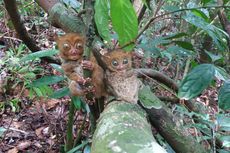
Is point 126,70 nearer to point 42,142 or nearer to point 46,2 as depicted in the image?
point 46,2

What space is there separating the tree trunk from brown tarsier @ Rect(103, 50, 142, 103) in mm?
146

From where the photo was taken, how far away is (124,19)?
79 cm

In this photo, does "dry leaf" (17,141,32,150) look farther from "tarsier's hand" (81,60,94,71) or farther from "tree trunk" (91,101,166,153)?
"tree trunk" (91,101,166,153)

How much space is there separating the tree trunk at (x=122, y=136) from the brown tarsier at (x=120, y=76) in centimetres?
15

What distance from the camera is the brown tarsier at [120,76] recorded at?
1227 millimetres

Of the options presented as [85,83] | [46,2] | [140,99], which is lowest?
[140,99]

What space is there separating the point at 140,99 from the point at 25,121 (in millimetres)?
1679

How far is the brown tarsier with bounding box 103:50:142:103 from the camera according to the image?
4.02 ft

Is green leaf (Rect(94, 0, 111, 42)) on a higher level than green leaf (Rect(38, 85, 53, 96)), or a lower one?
higher

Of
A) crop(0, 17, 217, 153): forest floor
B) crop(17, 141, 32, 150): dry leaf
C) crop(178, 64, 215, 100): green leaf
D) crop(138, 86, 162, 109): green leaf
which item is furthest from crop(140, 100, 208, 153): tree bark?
crop(17, 141, 32, 150): dry leaf

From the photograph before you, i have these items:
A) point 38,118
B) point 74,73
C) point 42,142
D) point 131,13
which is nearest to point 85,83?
point 74,73

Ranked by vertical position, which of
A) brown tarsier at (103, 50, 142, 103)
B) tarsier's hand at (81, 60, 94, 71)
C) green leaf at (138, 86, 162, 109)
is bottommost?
green leaf at (138, 86, 162, 109)

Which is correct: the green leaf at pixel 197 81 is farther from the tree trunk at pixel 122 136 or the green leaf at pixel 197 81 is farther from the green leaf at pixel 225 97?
the tree trunk at pixel 122 136

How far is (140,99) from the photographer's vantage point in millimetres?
1330
